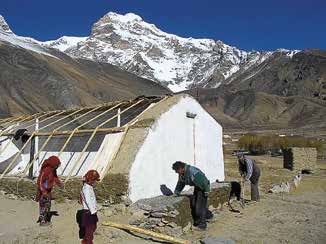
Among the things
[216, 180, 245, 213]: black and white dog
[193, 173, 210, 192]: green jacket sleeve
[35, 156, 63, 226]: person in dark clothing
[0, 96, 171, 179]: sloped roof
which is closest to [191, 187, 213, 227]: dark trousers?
[193, 173, 210, 192]: green jacket sleeve

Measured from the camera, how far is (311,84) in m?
159

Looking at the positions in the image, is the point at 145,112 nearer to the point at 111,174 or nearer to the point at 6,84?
the point at 111,174

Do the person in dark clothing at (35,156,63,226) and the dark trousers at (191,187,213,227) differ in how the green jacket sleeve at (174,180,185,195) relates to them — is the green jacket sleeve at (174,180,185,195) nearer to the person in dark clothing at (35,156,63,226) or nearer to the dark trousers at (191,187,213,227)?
the dark trousers at (191,187,213,227)

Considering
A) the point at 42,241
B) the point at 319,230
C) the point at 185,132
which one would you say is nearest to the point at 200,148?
the point at 185,132

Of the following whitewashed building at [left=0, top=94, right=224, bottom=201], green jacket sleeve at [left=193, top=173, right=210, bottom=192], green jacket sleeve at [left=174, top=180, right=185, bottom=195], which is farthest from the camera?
whitewashed building at [left=0, top=94, right=224, bottom=201]

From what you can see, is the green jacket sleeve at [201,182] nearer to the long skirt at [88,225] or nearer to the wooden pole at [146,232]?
the wooden pole at [146,232]

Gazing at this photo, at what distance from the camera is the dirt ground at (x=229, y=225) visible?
30.6 ft

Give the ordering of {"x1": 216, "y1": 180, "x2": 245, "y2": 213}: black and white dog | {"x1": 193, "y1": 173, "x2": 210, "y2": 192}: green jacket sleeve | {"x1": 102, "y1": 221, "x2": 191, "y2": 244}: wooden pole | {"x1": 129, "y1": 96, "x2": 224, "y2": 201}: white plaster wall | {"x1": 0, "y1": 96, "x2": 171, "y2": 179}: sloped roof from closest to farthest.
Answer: {"x1": 102, "y1": 221, "x2": 191, "y2": 244}: wooden pole < {"x1": 193, "y1": 173, "x2": 210, "y2": 192}: green jacket sleeve < {"x1": 129, "y1": 96, "x2": 224, "y2": 201}: white plaster wall < {"x1": 216, "y1": 180, "x2": 245, "y2": 213}: black and white dog < {"x1": 0, "y1": 96, "x2": 171, "y2": 179}: sloped roof

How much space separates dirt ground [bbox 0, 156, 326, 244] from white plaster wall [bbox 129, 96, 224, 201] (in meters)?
1.67

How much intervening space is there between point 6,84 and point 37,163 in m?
72.0

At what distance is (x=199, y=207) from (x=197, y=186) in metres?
0.57

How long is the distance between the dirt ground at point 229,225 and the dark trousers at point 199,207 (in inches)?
11.8

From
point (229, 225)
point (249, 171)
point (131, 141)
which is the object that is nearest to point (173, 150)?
point (131, 141)

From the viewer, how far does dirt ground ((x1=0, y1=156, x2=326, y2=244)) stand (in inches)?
367
